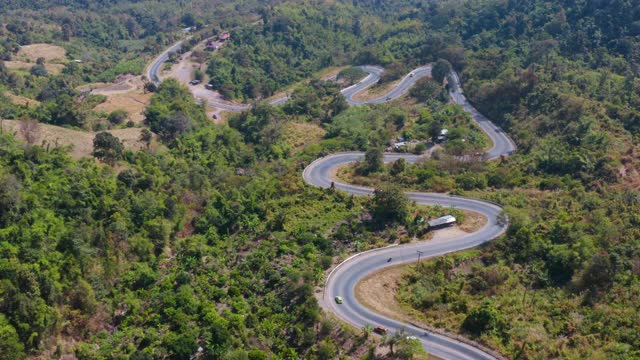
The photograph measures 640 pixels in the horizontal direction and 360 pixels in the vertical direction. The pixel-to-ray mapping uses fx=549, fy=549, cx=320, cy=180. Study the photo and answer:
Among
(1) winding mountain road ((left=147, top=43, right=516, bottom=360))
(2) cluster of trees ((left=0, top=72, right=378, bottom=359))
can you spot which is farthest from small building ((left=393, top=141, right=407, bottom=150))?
(2) cluster of trees ((left=0, top=72, right=378, bottom=359))

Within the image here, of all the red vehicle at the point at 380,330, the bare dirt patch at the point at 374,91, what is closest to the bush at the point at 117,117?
the bare dirt patch at the point at 374,91

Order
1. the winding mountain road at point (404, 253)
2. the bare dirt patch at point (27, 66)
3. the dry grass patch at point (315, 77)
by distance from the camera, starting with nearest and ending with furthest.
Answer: the winding mountain road at point (404, 253)
the bare dirt patch at point (27, 66)
the dry grass patch at point (315, 77)

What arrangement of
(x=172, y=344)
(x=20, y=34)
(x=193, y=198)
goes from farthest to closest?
(x=20, y=34), (x=193, y=198), (x=172, y=344)

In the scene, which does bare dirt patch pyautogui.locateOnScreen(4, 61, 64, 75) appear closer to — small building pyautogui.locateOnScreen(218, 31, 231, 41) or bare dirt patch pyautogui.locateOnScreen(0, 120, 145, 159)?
small building pyautogui.locateOnScreen(218, 31, 231, 41)

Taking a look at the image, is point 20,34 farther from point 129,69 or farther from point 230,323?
point 230,323

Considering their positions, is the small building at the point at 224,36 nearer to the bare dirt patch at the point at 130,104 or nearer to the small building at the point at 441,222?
the bare dirt patch at the point at 130,104


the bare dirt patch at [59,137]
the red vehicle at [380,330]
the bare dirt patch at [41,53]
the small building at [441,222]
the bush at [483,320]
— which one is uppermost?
the bare dirt patch at [59,137]

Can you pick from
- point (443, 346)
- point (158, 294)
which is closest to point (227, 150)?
point (158, 294)
